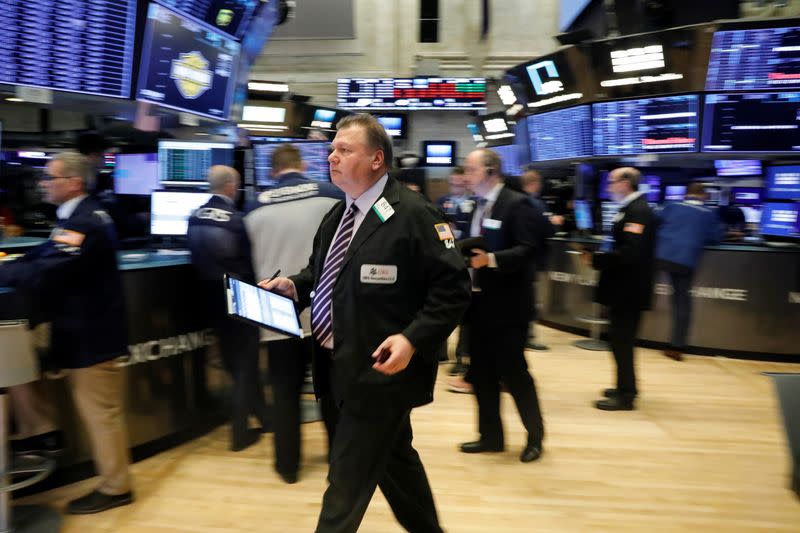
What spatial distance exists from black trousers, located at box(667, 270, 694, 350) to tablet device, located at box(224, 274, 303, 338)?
4948 mm

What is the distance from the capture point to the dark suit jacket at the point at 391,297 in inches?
73.8

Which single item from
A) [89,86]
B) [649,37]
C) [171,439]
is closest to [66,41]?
[89,86]

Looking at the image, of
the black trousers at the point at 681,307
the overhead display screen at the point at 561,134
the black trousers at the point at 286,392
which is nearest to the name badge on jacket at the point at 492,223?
the black trousers at the point at 286,392

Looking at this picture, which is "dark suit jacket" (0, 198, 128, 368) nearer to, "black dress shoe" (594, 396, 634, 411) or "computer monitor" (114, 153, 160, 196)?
"computer monitor" (114, 153, 160, 196)

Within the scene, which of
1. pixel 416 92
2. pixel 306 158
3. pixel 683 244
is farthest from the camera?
pixel 416 92

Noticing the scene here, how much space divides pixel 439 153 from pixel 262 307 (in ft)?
38.7

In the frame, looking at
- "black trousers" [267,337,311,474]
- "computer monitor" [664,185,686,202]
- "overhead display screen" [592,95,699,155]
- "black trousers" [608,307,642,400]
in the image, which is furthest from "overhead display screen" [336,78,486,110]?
"black trousers" [267,337,311,474]

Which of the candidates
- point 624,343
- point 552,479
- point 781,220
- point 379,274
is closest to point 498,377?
point 552,479

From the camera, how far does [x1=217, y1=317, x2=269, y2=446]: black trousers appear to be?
12.4 ft

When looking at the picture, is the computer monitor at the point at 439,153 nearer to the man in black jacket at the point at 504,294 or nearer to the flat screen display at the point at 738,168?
the flat screen display at the point at 738,168

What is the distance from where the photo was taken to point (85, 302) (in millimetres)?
2756

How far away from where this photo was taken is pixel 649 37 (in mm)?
6812

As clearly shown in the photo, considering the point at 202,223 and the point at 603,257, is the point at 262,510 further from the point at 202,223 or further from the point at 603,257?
the point at 603,257

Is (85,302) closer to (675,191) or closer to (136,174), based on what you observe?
(136,174)
